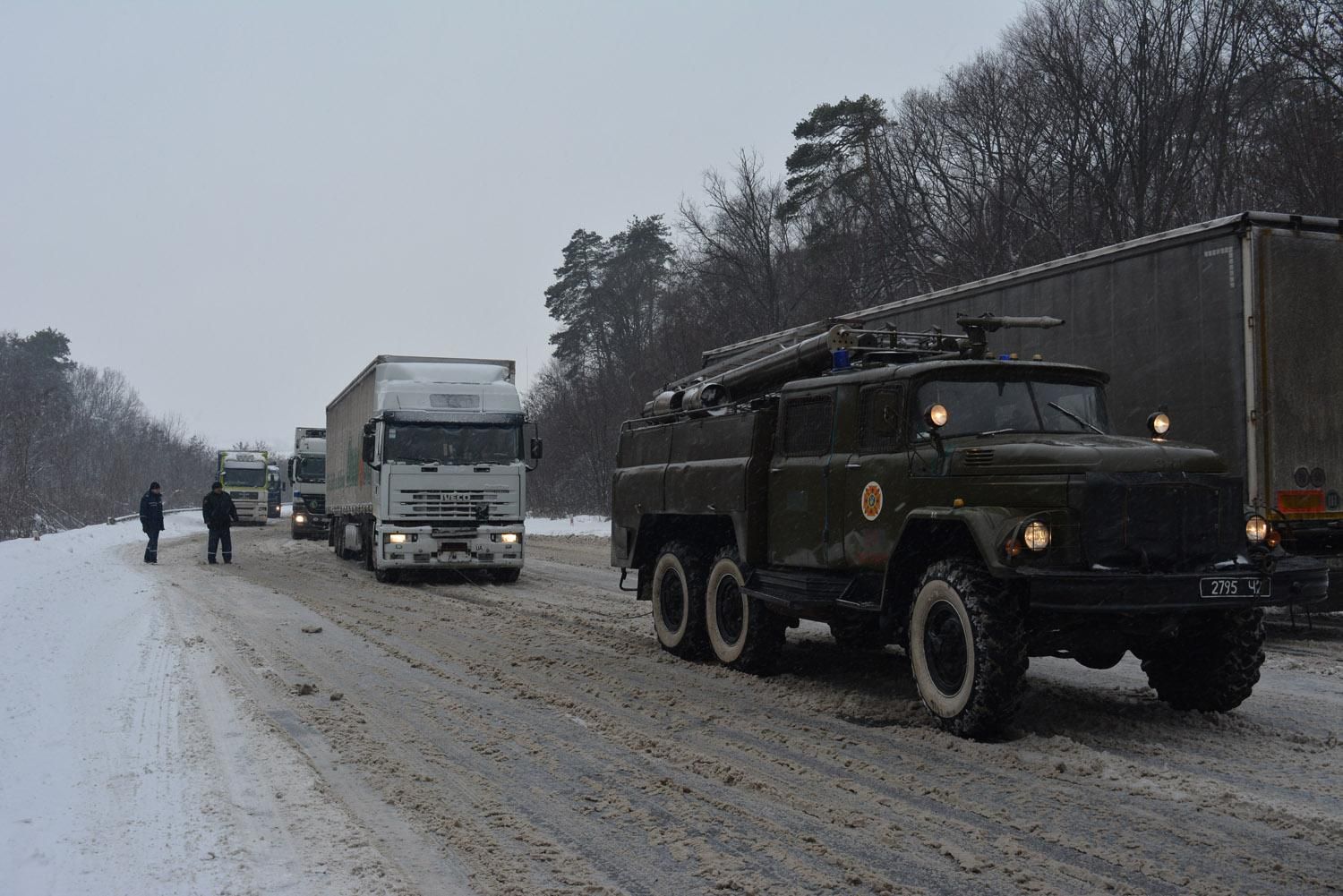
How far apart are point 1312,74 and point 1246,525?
68.5ft

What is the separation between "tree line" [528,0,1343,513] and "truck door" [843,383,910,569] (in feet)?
63.4

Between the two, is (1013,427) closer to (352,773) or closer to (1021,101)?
(352,773)

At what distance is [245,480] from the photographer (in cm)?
4922

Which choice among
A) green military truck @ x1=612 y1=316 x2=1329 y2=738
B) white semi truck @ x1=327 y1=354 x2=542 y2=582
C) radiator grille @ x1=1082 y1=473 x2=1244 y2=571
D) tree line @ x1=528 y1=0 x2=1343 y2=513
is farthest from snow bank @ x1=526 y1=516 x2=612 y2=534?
radiator grille @ x1=1082 y1=473 x2=1244 y2=571

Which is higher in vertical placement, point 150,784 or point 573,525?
point 573,525

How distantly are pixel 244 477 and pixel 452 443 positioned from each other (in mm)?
33888

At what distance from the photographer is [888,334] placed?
905cm

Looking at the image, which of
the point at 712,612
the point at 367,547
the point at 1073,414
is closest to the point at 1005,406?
the point at 1073,414

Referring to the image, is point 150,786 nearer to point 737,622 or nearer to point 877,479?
point 877,479

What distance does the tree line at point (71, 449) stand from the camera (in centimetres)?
3862

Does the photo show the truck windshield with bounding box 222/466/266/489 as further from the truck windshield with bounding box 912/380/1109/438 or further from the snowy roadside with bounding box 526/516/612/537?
the truck windshield with bounding box 912/380/1109/438

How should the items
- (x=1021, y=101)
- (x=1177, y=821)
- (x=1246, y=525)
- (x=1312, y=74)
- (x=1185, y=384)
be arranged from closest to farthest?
(x=1177, y=821) < (x=1246, y=525) < (x=1185, y=384) < (x=1312, y=74) < (x=1021, y=101)

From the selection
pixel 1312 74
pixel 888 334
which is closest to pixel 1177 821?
pixel 888 334

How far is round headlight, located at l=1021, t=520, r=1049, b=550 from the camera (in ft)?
21.2
